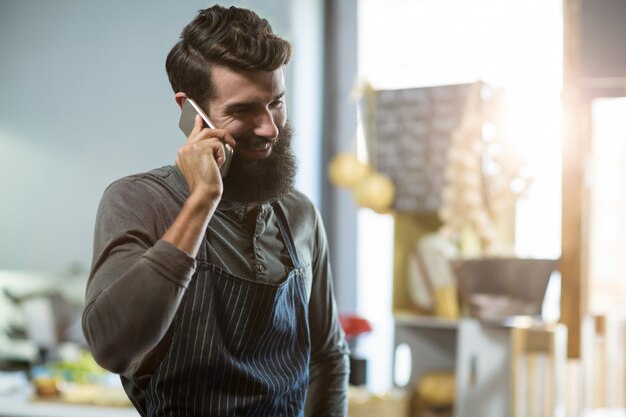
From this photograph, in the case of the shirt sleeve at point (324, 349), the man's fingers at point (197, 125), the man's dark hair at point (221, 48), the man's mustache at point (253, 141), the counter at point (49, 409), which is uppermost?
the man's dark hair at point (221, 48)

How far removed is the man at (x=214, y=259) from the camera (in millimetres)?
831

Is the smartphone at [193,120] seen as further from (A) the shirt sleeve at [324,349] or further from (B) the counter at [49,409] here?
(B) the counter at [49,409]

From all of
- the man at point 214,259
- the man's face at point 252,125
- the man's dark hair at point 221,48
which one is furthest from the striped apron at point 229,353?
the man's dark hair at point 221,48

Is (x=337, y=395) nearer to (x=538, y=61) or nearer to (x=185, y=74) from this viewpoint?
(x=185, y=74)

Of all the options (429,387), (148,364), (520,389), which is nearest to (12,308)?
(429,387)

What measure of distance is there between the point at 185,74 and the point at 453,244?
211cm

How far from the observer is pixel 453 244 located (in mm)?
2932

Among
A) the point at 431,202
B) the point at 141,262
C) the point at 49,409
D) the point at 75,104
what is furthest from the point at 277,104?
the point at 431,202

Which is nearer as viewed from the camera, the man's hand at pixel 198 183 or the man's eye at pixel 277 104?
the man's hand at pixel 198 183

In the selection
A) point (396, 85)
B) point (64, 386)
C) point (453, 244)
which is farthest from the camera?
point (396, 85)

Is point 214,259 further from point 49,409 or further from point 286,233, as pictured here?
point 49,409

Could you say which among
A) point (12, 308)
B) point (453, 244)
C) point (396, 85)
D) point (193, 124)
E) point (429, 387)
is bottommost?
point (429, 387)

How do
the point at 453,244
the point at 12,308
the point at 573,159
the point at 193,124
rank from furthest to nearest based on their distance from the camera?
the point at 453,244, the point at 12,308, the point at 573,159, the point at 193,124

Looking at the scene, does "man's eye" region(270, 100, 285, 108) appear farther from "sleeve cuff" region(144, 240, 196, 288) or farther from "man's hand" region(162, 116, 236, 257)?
"sleeve cuff" region(144, 240, 196, 288)
